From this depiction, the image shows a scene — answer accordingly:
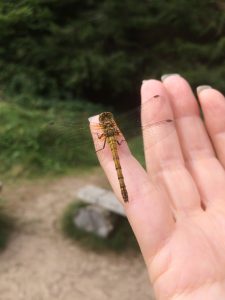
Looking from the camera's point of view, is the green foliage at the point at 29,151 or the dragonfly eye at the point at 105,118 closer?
the dragonfly eye at the point at 105,118

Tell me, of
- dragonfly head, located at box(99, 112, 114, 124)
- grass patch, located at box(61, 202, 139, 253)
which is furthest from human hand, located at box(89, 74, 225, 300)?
grass patch, located at box(61, 202, 139, 253)

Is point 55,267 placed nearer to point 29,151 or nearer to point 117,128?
point 29,151

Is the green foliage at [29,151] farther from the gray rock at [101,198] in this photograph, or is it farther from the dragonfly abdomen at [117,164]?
the dragonfly abdomen at [117,164]

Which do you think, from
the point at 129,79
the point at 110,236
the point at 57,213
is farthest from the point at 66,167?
the point at 129,79

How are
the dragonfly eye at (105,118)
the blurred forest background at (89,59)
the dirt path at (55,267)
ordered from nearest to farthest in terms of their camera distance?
the dragonfly eye at (105,118)
the dirt path at (55,267)
the blurred forest background at (89,59)

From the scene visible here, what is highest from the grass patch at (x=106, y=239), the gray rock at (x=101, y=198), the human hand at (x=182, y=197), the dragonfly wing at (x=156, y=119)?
the dragonfly wing at (x=156, y=119)

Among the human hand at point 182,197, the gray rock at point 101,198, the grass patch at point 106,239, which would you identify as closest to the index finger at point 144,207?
the human hand at point 182,197
